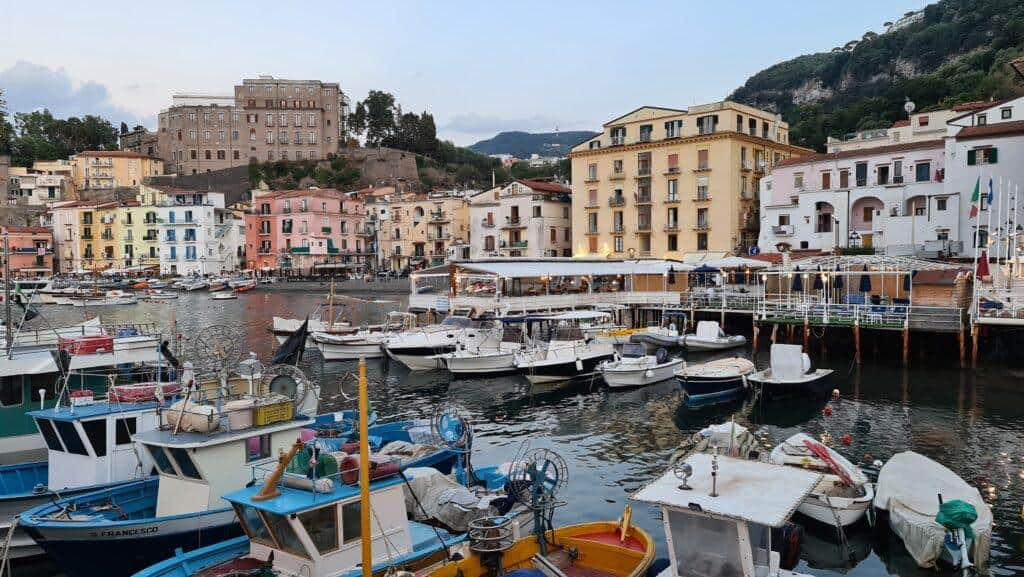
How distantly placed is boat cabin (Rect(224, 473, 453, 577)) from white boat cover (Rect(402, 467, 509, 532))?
2.29 metres

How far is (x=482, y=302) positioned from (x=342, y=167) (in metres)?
88.6

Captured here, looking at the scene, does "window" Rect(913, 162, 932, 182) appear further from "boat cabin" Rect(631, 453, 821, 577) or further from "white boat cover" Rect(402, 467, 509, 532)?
"white boat cover" Rect(402, 467, 509, 532)

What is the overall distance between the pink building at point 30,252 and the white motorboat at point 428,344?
8886cm

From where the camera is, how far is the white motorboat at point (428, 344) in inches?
1377

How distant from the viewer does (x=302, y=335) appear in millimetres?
26531

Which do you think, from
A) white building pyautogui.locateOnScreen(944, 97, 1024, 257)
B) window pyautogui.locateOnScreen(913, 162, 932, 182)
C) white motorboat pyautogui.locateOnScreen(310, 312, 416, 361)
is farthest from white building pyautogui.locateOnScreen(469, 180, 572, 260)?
white motorboat pyautogui.locateOnScreen(310, 312, 416, 361)

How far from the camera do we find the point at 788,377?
89.2 feet

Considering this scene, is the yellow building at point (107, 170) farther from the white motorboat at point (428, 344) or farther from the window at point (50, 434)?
the window at point (50, 434)

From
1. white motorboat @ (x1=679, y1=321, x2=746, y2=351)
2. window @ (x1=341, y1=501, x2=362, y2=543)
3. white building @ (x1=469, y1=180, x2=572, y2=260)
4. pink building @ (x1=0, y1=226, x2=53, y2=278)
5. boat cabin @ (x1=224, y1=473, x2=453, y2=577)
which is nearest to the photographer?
boat cabin @ (x1=224, y1=473, x2=453, y2=577)

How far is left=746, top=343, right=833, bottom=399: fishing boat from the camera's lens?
2672 cm

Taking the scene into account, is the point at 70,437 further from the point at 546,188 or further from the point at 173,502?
the point at 546,188

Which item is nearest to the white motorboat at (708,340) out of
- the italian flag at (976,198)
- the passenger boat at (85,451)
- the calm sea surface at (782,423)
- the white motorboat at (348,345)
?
the calm sea surface at (782,423)

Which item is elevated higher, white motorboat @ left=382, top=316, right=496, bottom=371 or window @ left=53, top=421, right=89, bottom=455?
window @ left=53, top=421, right=89, bottom=455

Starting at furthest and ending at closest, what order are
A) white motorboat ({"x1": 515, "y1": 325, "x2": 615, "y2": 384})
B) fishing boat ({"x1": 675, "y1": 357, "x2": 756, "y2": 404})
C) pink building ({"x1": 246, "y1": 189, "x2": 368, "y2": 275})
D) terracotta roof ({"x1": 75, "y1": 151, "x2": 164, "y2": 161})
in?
1. terracotta roof ({"x1": 75, "y1": 151, "x2": 164, "y2": 161})
2. pink building ({"x1": 246, "y1": 189, "x2": 368, "y2": 275})
3. white motorboat ({"x1": 515, "y1": 325, "x2": 615, "y2": 384})
4. fishing boat ({"x1": 675, "y1": 357, "x2": 756, "y2": 404})
